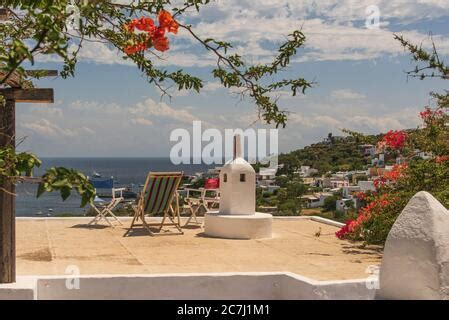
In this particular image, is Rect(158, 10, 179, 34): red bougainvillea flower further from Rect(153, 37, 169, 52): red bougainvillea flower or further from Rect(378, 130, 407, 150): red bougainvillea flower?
Rect(378, 130, 407, 150): red bougainvillea flower

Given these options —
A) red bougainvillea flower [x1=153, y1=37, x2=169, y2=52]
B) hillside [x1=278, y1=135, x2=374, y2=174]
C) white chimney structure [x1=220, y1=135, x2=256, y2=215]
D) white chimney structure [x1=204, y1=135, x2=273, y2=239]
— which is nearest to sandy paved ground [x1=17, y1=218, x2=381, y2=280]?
white chimney structure [x1=204, y1=135, x2=273, y2=239]

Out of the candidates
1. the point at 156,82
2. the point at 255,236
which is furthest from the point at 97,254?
the point at 156,82

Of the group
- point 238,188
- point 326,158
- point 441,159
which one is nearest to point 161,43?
point 441,159

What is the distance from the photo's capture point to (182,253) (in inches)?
323

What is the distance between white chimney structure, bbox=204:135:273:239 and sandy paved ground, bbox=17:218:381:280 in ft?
0.77

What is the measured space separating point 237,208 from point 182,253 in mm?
2009

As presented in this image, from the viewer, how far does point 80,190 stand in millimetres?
2471

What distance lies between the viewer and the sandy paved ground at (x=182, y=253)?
7137 millimetres

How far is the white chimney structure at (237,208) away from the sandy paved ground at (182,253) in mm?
235

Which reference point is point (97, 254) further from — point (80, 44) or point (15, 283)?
point (80, 44)

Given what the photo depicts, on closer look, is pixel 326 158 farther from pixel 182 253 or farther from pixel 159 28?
pixel 159 28

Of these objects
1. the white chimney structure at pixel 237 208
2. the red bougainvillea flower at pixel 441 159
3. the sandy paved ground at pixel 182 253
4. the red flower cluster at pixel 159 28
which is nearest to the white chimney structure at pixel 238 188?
the white chimney structure at pixel 237 208

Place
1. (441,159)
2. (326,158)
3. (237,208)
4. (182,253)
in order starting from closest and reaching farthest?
(182,253) → (441,159) → (237,208) → (326,158)

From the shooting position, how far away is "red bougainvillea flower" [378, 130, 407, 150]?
9523 mm
